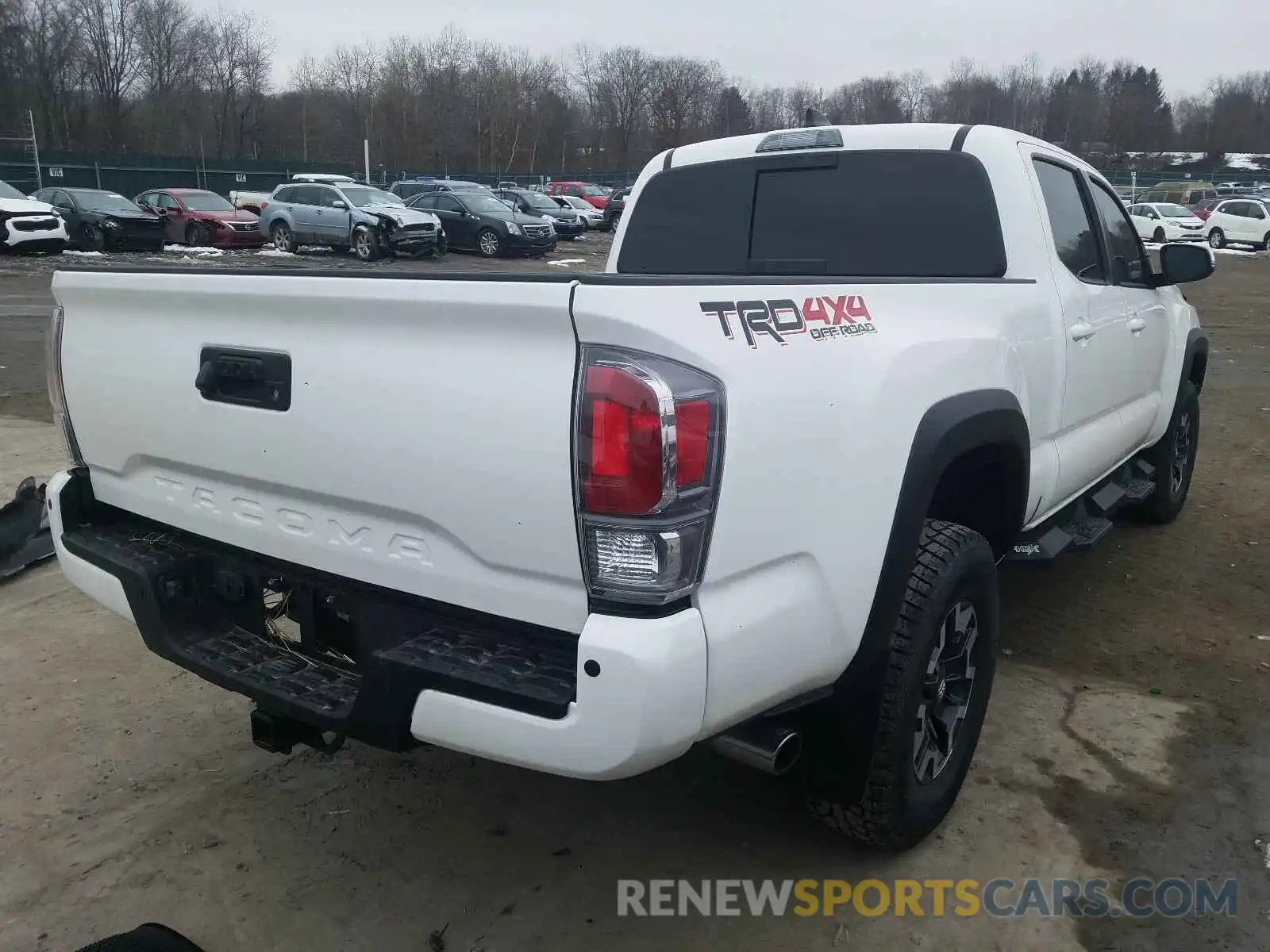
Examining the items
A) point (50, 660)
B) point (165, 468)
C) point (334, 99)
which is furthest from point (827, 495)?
point (334, 99)

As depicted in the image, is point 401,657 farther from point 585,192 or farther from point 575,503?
point 585,192

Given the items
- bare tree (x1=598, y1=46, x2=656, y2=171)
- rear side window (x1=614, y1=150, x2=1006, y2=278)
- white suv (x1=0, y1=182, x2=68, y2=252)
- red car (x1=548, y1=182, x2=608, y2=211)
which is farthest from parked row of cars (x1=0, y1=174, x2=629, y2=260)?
bare tree (x1=598, y1=46, x2=656, y2=171)

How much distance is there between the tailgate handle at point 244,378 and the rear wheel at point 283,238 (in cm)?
2181

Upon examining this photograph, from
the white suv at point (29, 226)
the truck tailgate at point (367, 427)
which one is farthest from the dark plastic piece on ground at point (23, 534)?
the white suv at point (29, 226)

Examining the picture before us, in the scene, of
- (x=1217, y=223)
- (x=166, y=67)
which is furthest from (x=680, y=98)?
(x=1217, y=223)

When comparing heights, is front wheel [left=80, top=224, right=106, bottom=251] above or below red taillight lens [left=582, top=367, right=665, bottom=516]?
below

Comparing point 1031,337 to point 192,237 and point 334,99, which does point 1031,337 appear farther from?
point 334,99

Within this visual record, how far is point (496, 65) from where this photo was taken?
86.8 metres

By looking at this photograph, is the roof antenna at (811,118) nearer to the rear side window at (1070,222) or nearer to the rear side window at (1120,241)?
the rear side window at (1070,222)

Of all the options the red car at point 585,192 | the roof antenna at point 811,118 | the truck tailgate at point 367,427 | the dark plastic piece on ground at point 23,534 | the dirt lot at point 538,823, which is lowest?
the red car at point 585,192

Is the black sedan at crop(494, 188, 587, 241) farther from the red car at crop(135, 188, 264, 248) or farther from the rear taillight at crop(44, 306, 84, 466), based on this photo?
the rear taillight at crop(44, 306, 84, 466)

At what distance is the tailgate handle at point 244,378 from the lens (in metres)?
2.37

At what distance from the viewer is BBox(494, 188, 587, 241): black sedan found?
1211 inches

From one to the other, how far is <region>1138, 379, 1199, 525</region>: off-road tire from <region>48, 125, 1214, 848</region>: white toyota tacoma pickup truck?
2.48 m
